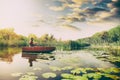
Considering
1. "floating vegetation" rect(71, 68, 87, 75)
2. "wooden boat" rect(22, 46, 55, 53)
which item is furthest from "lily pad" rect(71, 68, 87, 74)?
"wooden boat" rect(22, 46, 55, 53)

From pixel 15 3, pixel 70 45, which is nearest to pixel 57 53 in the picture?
pixel 70 45

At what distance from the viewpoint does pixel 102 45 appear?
9.92 ft

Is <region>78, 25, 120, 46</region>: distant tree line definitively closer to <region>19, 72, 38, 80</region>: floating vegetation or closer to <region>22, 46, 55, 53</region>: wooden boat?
<region>22, 46, 55, 53</region>: wooden boat

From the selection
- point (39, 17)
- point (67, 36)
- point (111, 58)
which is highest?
point (39, 17)

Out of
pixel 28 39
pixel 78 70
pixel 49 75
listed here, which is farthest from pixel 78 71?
pixel 28 39

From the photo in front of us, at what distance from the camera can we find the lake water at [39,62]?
2646 mm

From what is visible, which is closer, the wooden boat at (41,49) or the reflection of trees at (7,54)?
the reflection of trees at (7,54)

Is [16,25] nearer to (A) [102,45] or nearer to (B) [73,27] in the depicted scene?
(B) [73,27]

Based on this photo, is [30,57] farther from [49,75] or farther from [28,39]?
[49,75]

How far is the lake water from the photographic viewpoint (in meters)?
2.65

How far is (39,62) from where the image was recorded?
9.12 feet

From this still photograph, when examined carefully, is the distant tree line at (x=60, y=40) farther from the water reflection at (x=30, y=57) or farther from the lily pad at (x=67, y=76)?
the lily pad at (x=67, y=76)

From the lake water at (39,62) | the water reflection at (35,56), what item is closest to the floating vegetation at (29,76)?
the lake water at (39,62)

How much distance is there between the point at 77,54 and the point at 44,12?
0.61 m
